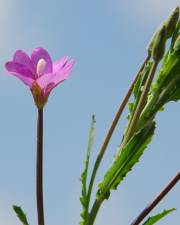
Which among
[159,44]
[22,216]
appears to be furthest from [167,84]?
[22,216]

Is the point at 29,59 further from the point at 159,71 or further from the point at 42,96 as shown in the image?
the point at 159,71

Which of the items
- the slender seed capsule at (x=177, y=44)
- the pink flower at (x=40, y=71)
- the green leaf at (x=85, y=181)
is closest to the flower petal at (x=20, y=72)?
the pink flower at (x=40, y=71)

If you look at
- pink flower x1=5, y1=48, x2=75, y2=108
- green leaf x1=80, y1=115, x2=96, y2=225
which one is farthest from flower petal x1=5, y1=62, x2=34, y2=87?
green leaf x1=80, y1=115, x2=96, y2=225

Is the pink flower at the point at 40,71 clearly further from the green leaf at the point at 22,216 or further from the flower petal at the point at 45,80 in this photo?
the green leaf at the point at 22,216

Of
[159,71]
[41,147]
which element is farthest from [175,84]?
[41,147]

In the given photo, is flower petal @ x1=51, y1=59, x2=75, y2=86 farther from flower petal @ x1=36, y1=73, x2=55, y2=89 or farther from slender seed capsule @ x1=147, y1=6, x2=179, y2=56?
slender seed capsule @ x1=147, y1=6, x2=179, y2=56
